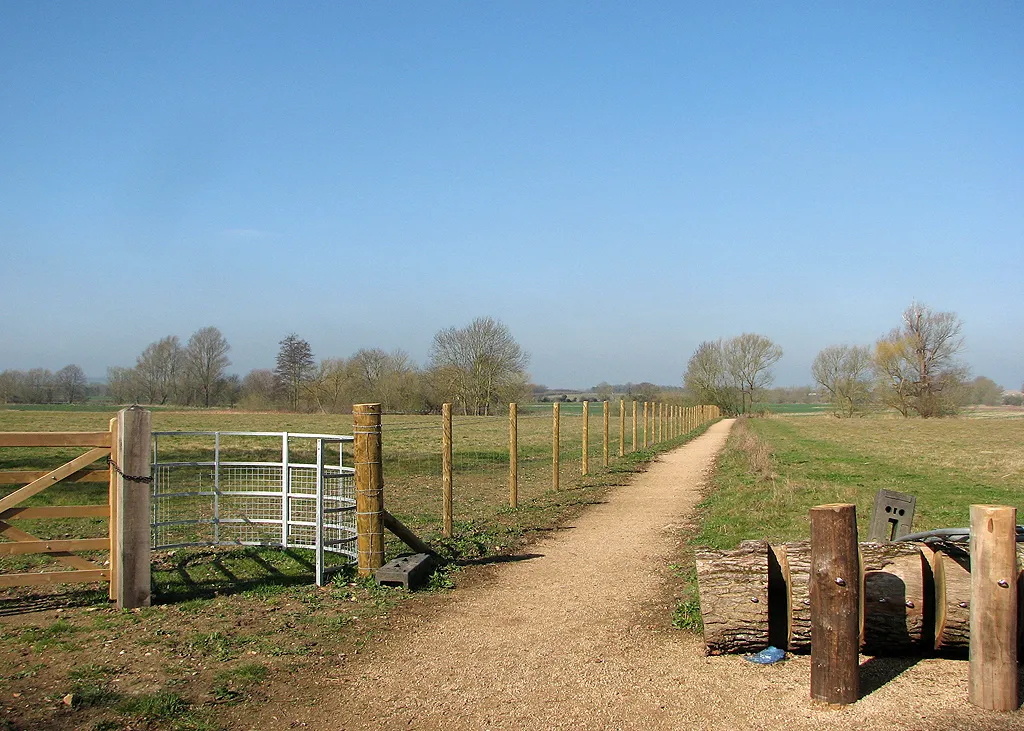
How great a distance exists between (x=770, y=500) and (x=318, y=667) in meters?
8.94

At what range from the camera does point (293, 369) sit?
7269 cm

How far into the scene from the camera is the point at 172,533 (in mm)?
10102

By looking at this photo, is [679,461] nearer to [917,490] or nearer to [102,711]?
[917,490]

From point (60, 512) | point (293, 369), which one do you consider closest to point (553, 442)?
point (60, 512)

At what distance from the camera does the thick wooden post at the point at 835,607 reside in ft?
14.9

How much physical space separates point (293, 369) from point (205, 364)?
12209mm

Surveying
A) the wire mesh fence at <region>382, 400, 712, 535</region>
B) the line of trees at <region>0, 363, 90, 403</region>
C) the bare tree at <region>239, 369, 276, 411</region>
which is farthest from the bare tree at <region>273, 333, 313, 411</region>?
the wire mesh fence at <region>382, 400, 712, 535</region>

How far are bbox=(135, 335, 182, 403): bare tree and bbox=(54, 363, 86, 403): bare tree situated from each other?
34.5 feet

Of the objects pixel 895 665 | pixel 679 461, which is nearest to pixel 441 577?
pixel 895 665

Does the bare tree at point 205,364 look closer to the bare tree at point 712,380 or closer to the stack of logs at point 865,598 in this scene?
the bare tree at point 712,380

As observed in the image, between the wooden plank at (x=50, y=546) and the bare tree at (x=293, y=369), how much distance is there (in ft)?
207

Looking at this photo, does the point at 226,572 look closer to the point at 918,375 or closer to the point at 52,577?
the point at 52,577

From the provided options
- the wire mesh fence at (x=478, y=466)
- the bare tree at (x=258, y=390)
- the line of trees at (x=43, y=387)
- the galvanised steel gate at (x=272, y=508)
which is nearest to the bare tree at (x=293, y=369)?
the bare tree at (x=258, y=390)

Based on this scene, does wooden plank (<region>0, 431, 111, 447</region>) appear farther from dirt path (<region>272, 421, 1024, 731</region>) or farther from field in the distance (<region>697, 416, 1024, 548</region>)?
field in the distance (<region>697, 416, 1024, 548</region>)
